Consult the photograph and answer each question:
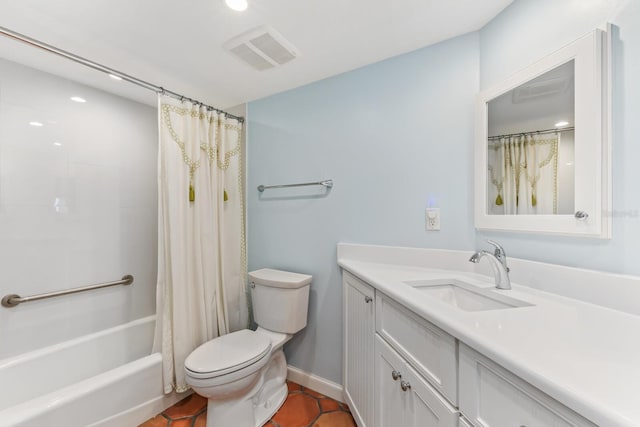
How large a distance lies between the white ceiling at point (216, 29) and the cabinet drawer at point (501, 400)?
141 centimetres

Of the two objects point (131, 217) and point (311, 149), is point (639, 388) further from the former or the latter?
point (131, 217)

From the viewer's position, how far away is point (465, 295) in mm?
1158

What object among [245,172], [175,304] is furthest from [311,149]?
[175,304]

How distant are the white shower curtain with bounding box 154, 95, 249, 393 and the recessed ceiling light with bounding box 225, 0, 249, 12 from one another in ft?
2.47

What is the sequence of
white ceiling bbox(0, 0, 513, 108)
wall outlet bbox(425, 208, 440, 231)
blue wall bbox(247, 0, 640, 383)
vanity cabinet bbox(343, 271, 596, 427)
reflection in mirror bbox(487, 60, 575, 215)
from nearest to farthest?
Result: vanity cabinet bbox(343, 271, 596, 427) < blue wall bbox(247, 0, 640, 383) < reflection in mirror bbox(487, 60, 575, 215) < white ceiling bbox(0, 0, 513, 108) < wall outlet bbox(425, 208, 440, 231)

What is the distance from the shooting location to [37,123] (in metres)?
1.57

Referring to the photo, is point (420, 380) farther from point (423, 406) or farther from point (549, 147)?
point (549, 147)

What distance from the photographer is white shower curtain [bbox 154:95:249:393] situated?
159cm

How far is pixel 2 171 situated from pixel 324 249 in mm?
1926

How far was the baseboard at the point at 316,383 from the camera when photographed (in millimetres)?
1691

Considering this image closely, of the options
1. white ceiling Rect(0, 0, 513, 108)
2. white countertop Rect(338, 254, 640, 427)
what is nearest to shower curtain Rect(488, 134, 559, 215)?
white countertop Rect(338, 254, 640, 427)

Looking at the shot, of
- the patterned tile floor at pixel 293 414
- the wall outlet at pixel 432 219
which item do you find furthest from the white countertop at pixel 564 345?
the patterned tile floor at pixel 293 414

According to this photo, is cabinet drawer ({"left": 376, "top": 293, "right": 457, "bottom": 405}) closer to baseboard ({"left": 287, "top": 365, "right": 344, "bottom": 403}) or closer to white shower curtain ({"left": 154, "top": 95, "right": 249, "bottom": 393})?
baseboard ({"left": 287, "top": 365, "right": 344, "bottom": 403})

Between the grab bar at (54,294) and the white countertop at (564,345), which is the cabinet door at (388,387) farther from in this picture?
the grab bar at (54,294)
